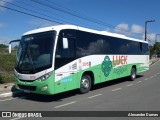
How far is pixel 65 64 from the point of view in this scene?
1173cm

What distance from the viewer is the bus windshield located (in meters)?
11.1

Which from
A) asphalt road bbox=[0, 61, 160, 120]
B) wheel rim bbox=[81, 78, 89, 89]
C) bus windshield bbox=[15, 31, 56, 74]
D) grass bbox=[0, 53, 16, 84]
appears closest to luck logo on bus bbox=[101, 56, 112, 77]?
wheel rim bbox=[81, 78, 89, 89]

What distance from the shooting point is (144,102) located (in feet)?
35.0

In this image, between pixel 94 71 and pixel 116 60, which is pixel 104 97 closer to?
pixel 94 71

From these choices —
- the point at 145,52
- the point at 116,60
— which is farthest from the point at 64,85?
the point at 145,52

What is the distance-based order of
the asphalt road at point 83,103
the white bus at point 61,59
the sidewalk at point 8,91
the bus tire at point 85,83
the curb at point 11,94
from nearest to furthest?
the asphalt road at point 83,103
the white bus at point 61,59
the curb at point 11,94
the sidewalk at point 8,91
the bus tire at point 85,83

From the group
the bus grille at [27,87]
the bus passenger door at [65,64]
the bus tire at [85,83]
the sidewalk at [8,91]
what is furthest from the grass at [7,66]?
the bus passenger door at [65,64]

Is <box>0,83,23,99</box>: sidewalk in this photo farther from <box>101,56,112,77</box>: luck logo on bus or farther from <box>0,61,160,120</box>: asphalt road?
<box>101,56,112,77</box>: luck logo on bus

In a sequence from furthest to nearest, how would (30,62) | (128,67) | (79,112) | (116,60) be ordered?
(128,67), (116,60), (30,62), (79,112)

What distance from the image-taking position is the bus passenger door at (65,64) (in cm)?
1129

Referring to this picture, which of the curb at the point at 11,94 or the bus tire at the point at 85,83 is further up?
the bus tire at the point at 85,83

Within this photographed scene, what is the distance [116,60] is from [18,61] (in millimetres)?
6835

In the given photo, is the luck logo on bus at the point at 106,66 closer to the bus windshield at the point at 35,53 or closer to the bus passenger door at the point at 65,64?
the bus passenger door at the point at 65,64

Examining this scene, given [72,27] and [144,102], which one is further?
[72,27]
